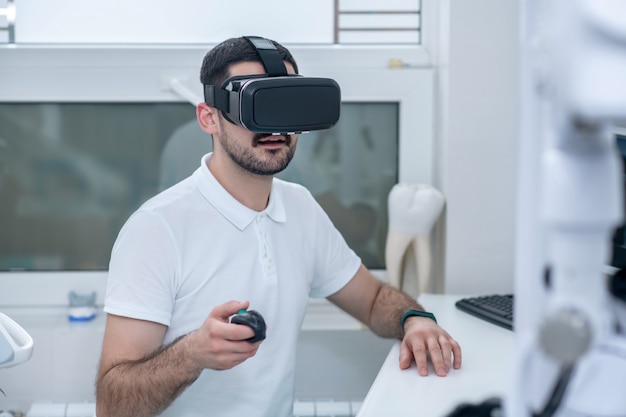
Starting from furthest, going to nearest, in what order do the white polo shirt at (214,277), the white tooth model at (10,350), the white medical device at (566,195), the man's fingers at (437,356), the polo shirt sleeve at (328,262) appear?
the polo shirt sleeve at (328,262), the white polo shirt at (214,277), the man's fingers at (437,356), the white tooth model at (10,350), the white medical device at (566,195)

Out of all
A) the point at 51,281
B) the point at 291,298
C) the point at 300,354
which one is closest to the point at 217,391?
the point at 291,298

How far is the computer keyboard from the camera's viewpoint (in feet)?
5.48

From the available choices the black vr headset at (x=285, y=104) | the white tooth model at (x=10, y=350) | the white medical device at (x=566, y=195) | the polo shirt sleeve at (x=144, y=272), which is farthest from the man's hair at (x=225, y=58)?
the white medical device at (x=566, y=195)

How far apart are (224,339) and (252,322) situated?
0.17 ft

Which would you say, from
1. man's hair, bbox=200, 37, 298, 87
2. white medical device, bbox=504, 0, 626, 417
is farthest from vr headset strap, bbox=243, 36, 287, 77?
white medical device, bbox=504, 0, 626, 417

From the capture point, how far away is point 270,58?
4.80 feet

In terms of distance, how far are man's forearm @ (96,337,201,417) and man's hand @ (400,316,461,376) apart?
1.17ft

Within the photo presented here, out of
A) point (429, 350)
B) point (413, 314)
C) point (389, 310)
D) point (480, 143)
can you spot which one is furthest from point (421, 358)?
point (480, 143)

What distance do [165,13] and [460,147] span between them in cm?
83

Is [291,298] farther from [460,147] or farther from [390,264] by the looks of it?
[460,147]

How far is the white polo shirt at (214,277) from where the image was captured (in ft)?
4.80

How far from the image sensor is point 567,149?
59 cm

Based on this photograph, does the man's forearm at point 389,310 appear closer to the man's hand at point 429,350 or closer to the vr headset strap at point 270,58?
the man's hand at point 429,350

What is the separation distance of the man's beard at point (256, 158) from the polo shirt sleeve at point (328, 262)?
0.24 meters
